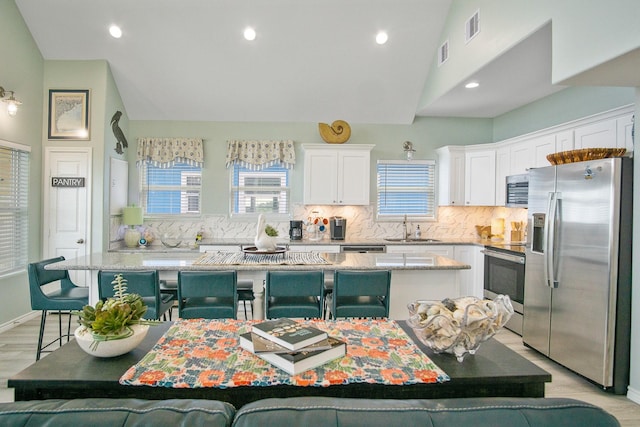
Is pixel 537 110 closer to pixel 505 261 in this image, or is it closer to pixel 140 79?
pixel 505 261

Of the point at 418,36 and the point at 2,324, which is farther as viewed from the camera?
the point at 418,36

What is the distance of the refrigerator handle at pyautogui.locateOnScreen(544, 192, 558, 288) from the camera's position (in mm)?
3365

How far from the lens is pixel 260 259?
333cm

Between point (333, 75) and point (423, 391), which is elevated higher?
point (333, 75)

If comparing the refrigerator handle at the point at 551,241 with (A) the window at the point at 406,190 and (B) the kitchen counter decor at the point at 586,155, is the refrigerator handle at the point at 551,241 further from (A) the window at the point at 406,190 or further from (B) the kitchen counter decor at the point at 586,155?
(A) the window at the point at 406,190

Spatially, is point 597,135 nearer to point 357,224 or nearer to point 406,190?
point 406,190

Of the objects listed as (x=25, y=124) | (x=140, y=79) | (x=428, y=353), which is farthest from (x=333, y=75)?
(x=428, y=353)

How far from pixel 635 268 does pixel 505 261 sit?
1.66 metres

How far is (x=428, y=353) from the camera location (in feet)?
4.93

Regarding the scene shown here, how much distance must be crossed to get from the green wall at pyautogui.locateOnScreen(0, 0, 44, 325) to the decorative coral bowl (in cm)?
A: 481

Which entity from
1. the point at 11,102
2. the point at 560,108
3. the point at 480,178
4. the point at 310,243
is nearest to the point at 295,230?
the point at 310,243

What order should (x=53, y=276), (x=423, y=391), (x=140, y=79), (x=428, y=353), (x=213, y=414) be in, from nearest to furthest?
1. (x=213, y=414)
2. (x=423, y=391)
3. (x=428, y=353)
4. (x=53, y=276)
5. (x=140, y=79)

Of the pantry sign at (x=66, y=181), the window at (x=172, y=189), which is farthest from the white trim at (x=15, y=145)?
the window at (x=172, y=189)

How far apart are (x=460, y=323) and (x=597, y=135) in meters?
3.42
